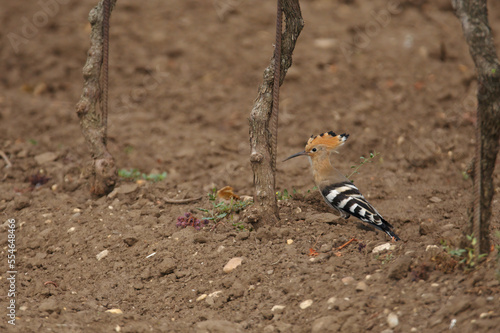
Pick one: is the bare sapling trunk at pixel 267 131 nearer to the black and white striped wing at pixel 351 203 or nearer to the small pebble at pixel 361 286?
the black and white striped wing at pixel 351 203

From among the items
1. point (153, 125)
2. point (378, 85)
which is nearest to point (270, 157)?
point (153, 125)

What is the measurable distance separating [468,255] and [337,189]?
1.46m

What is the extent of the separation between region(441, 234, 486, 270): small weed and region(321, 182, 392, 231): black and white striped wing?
38.7 inches

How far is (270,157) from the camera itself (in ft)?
14.6

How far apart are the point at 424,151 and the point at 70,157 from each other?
13.0ft

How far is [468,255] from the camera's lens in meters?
3.48

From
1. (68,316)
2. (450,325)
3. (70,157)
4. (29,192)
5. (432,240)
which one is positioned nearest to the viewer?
(450,325)

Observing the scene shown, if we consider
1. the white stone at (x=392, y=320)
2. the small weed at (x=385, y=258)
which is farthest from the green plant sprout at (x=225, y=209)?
the white stone at (x=392, y=320)

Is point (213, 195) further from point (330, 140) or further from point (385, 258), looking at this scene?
point (385, 258)

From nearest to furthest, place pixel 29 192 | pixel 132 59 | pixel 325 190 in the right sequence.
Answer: pixel 325 190, pixel 29 192, pixel 132 59

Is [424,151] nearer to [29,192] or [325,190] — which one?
[325,190]

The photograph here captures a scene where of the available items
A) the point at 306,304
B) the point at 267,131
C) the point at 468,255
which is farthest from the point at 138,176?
the point at 468,255

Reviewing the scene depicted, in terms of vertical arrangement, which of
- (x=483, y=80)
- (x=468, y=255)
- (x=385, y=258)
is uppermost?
(x=483, y=80)

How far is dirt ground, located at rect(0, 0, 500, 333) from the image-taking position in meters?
3.61
